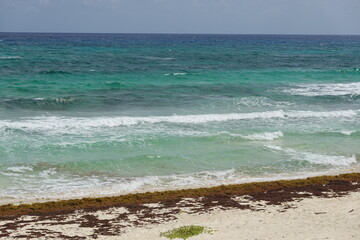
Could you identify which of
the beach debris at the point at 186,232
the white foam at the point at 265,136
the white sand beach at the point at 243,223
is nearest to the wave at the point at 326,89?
the white foam at the point at 265,136

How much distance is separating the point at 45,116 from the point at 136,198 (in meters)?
13.8

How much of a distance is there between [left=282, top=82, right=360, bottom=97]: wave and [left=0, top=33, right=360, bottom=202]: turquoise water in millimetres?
87

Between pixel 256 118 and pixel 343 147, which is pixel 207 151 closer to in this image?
pixel 343 147

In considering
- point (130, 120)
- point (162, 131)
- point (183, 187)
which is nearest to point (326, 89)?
point (130, 120)

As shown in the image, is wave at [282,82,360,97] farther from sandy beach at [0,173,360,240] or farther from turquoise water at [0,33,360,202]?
sandy beach at [0,173,360,240]

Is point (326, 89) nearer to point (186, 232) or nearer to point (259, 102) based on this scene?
point (259, 102)

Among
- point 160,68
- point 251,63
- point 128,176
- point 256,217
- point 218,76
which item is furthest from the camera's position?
point 251,63

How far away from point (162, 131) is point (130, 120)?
103 inches

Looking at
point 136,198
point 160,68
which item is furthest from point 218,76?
point 136,198

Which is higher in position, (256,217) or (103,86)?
(103,86)

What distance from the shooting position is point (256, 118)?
1083 inches

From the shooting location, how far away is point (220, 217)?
13.1 metres

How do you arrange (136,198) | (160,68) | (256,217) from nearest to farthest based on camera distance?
(256,217) → (136,198) → (160,68)

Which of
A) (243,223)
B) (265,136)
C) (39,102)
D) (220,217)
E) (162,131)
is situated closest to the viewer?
(243,223)
